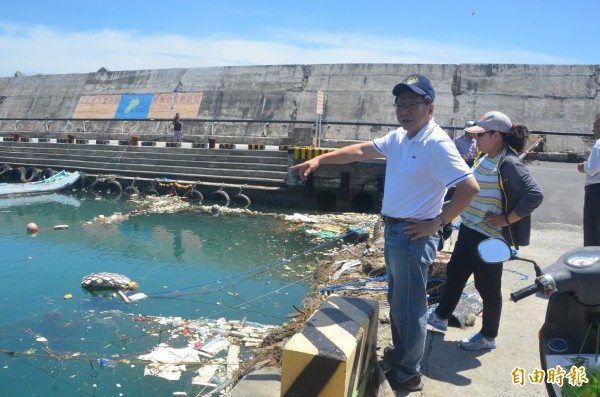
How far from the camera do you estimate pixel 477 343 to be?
10.9ft

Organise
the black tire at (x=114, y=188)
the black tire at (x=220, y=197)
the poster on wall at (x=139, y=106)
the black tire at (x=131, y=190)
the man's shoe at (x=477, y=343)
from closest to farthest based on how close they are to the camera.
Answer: the man's shoe at (x=477, y=343), the black tire at (x=220, y=197), the black tire at (x=131, y=190), the black tire at (x=114, y=188), the poster on wall at (x=139, y=106)

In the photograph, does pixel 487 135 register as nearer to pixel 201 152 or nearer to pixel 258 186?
pixel 258 186

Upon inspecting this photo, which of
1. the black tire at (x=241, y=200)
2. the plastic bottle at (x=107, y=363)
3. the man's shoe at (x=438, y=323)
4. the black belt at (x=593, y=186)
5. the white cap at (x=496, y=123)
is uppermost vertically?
the white cap at (x=496, y=123)

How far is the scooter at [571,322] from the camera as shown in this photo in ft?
6.12

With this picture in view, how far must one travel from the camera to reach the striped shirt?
3133mm

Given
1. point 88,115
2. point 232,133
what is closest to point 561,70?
point 232,133

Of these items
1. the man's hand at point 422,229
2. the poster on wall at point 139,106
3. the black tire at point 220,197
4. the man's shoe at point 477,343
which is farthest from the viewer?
the poster on wall at point 139,106

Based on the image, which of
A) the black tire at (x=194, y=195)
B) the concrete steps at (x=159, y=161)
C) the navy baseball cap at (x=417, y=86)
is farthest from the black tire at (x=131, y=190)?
the navy baseball cap at (x=417, y=86)

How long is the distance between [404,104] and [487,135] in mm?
903

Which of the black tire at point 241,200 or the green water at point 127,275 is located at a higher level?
the black tire at point 241,200

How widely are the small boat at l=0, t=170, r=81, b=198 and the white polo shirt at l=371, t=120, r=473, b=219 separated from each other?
48.6 ft

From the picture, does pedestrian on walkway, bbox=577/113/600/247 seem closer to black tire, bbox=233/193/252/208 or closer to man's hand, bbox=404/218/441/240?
man's hand, bbox=404/218/441/240

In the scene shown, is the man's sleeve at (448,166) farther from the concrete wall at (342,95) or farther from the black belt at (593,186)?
the concrete wall at (342,95)

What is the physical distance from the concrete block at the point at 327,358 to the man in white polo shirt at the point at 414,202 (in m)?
0.27
